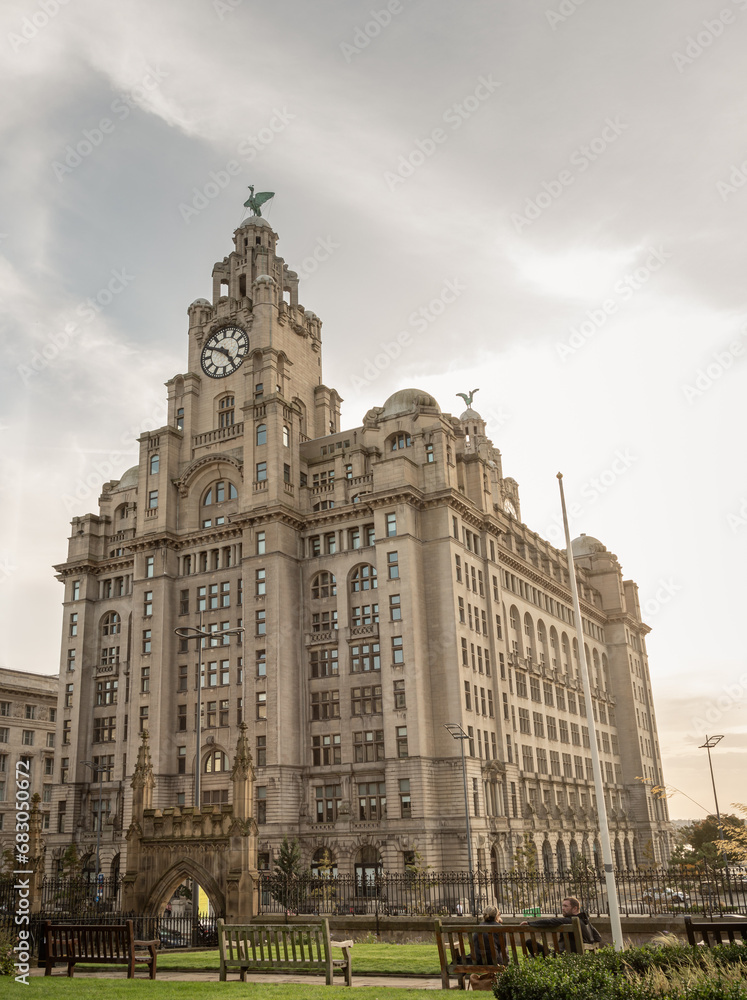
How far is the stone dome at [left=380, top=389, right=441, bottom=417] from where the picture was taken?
77562mm

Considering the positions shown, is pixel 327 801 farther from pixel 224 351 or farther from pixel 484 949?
pixel 484 949

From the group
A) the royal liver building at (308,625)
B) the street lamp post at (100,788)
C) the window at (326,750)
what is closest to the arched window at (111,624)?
the royal liver building at (308,625)

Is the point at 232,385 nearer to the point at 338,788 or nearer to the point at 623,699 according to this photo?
the point at 338,788

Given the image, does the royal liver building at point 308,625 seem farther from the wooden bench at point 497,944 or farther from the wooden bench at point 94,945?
the wooden bench at point 497,944

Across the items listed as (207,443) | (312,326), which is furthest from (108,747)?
(312,326)

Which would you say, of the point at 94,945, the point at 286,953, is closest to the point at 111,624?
the point at 94,945

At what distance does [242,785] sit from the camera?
105ft

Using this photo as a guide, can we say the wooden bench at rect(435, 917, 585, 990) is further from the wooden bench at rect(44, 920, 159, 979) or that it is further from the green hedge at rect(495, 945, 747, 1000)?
the wooden bench at rect(44, 920, 159, 979)

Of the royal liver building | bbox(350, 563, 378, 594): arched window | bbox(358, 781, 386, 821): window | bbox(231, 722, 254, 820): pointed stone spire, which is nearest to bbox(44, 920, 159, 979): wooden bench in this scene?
bbox(231, 722, 254, 820): pointed stone spire

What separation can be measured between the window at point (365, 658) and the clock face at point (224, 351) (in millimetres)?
31161

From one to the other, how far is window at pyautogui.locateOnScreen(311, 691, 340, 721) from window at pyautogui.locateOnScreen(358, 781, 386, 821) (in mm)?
6113

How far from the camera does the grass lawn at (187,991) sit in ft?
52.2

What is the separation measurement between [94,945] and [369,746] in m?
46.8

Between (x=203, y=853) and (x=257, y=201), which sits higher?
(x=257, y=201)
